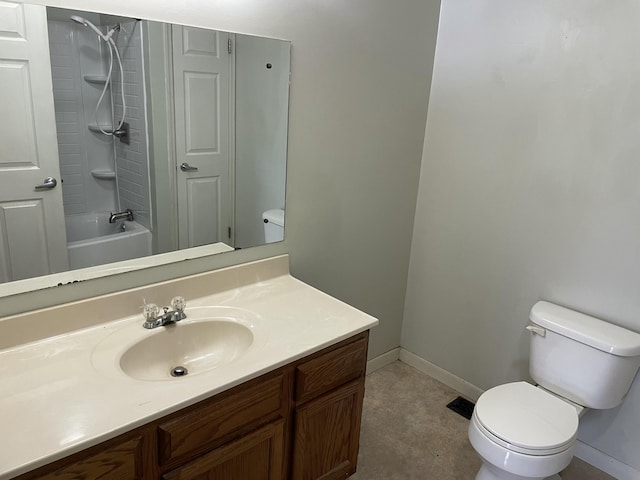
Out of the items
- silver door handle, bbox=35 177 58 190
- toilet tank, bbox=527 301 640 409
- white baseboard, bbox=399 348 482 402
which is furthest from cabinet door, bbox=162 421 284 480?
white baseboard, bbox=399 348 482 402

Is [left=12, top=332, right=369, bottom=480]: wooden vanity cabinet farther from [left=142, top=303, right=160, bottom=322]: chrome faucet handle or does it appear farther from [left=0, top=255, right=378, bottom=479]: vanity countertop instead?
[left=142, top=303, right=160, bottom=322]: chrome faucet handle

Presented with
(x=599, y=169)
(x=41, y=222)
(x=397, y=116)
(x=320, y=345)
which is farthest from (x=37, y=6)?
(x=599, y=169)

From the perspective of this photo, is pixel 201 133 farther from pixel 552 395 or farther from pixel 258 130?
pixel 552 395

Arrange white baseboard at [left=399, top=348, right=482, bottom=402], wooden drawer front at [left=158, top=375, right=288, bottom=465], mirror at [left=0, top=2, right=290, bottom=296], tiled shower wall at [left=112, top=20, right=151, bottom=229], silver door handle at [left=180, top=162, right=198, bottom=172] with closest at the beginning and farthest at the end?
1. wooden drawer front at [left=158, top=375, right=288, bottom=465]
2. mirror at [left=0, top=2, right=290, bottom=296]
3. tiled shower wall at [left=112, top=20, right=151, bottom=229]
4. silver door handle at [left=180, top=162, right=198, bottom=172]
5. white baseboard at [left=399, top=348, right=482, bottom=402]

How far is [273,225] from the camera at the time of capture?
2.00m

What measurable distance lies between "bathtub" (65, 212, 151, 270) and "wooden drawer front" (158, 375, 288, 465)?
63 cm

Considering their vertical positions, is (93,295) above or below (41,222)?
below

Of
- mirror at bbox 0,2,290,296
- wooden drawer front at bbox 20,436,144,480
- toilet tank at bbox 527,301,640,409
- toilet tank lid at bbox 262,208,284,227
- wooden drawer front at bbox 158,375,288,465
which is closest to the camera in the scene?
wooden drawer front at bbox 20,436,144,480

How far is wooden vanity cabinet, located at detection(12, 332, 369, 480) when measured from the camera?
1.13 metres

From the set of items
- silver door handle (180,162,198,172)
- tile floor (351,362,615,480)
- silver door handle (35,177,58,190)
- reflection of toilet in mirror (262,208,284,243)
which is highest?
silver door handle (180,162,198,172)

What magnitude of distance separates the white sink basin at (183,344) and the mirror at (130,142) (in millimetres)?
247

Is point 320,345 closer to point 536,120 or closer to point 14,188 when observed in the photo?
point 14,188

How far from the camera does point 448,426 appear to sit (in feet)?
7.68

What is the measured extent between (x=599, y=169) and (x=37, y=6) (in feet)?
6.71
